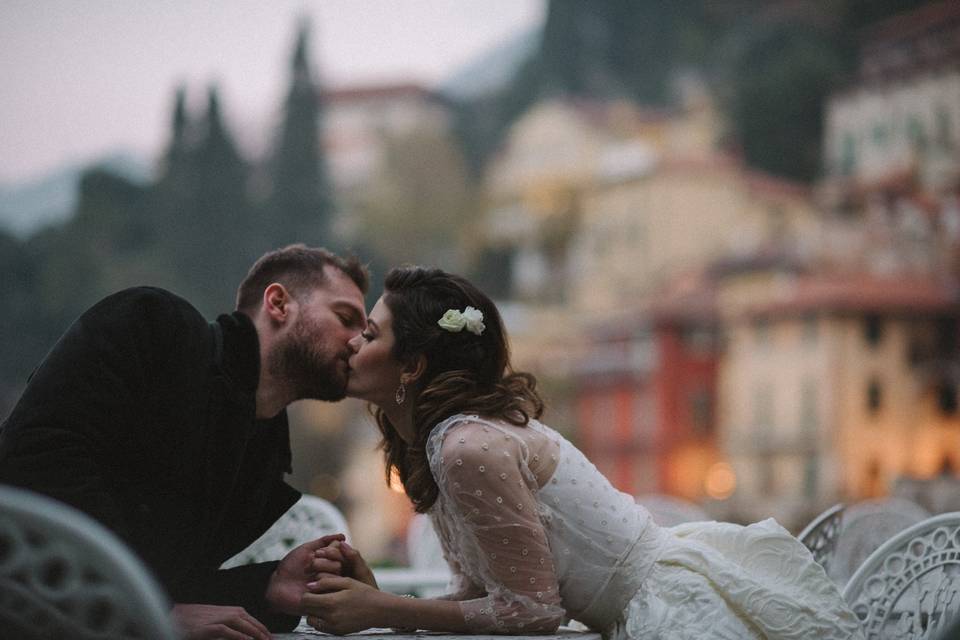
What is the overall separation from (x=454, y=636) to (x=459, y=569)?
36 centimetres

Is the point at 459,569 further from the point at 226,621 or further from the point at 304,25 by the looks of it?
the point at 304,25

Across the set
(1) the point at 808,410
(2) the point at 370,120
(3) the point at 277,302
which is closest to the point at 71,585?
(3) the point at 277,302

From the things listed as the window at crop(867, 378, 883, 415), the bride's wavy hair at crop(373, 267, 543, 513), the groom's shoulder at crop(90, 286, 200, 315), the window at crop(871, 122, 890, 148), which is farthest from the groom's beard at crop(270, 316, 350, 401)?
the window at crop(871, 122, 890, 148)

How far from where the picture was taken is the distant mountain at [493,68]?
1897 inches

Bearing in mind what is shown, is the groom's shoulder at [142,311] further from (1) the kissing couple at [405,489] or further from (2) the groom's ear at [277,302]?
(2) the groom's ear at [277,302]

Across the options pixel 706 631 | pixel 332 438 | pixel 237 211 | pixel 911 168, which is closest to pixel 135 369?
pixel 706 631

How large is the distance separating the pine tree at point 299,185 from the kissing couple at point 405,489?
4092cm

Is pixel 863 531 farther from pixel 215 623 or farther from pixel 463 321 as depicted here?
pixel 215 623

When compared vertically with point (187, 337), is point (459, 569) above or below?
below

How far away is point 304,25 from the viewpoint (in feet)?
168

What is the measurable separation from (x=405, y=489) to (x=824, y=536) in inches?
42.6

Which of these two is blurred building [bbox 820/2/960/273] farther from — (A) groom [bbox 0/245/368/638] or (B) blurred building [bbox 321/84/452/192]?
(A) groom [bbox 0/245/368/638]

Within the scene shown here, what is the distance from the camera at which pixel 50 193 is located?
50.7 meters

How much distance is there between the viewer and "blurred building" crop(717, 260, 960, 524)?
107 ft
